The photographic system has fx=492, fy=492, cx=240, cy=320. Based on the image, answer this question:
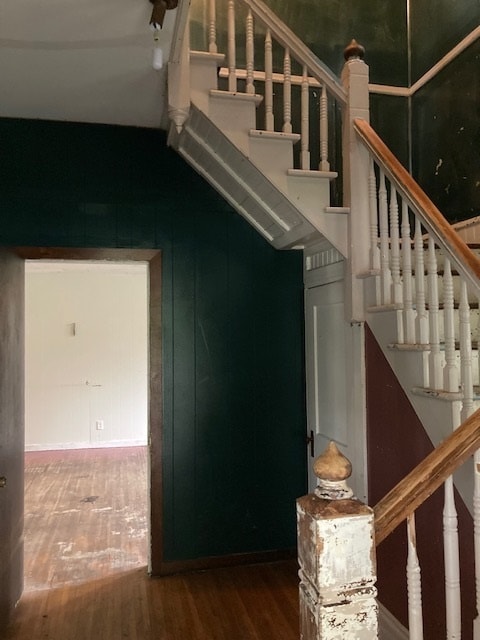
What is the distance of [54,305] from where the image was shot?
22.1 ft

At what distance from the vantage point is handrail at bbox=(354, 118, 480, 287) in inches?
68.6

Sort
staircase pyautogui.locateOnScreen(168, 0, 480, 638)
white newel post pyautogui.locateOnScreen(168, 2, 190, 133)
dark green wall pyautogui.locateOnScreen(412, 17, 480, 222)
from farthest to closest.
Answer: dark green wall pyautogui.locateOnScreen(412, 17, 480, 222)
white newel post pyautogui.locateOnScreen(168, 2, 190, 133)
staircase pyautogui.locateOnScreen(168, 0, 480, 638)

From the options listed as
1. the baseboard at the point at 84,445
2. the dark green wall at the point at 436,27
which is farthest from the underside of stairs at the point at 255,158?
the baseboard at the point at 84,445

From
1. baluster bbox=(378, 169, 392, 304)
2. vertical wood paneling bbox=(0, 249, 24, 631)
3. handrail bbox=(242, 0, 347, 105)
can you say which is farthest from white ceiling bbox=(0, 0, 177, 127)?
baluster bbox=(378, 169, 392, 304)

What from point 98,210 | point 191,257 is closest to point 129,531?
point 191,257

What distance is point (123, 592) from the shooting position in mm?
2902

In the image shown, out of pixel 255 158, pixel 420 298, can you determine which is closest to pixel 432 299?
pixel 420 298

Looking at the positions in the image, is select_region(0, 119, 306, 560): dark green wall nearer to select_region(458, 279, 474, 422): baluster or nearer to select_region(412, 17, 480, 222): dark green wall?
select_region(412, 17, 480, 222): dark green wall

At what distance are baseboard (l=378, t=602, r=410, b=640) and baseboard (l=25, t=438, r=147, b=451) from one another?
4918mm

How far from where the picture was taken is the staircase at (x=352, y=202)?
1.97 meters

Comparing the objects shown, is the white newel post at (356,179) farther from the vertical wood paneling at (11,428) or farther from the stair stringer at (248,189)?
the vertical wood paneling at (11,428)

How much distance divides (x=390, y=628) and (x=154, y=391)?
1802mm

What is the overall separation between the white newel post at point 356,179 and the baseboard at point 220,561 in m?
1.70

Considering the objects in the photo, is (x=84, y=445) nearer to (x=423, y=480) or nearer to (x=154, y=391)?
(x=154, y=391)
